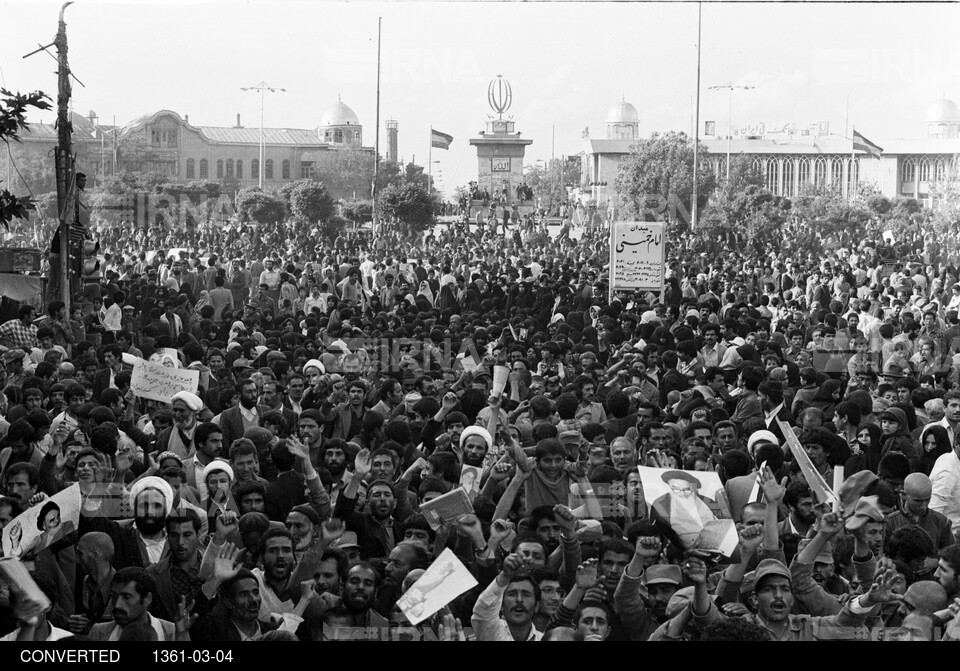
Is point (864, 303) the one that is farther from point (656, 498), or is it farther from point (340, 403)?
point (656, 498)

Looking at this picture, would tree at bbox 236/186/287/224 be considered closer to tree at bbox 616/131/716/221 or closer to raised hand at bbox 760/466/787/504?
tree at bbox 616/131/716/221

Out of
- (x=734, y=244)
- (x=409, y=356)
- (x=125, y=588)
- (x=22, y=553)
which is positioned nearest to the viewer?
(x=125, y=588)

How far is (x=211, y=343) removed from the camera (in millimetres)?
12500

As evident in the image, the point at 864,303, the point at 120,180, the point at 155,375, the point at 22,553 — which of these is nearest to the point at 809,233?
the point at 120,180

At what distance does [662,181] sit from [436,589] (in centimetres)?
4506

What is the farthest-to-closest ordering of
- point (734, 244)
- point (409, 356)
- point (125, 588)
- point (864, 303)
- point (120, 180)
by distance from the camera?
point (120, 180) → point (734, 244) → point (864, 303) → point (409, 356) → point (125, 588)

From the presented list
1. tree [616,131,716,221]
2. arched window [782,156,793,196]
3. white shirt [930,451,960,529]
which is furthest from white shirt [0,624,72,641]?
arched window [782,156,793,196]

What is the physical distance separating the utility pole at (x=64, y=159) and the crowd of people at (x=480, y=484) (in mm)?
1749

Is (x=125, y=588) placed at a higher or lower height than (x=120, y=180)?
Answer: lower

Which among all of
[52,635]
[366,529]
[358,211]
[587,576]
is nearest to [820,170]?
[358,211]

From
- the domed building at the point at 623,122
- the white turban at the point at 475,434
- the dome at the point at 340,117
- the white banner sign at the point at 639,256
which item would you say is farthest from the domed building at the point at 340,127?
the white turban at the point at 475,434

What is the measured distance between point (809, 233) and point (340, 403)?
34676mm

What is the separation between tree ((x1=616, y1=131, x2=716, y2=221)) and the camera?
48.3 metres

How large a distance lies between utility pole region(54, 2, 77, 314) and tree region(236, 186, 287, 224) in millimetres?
31383
